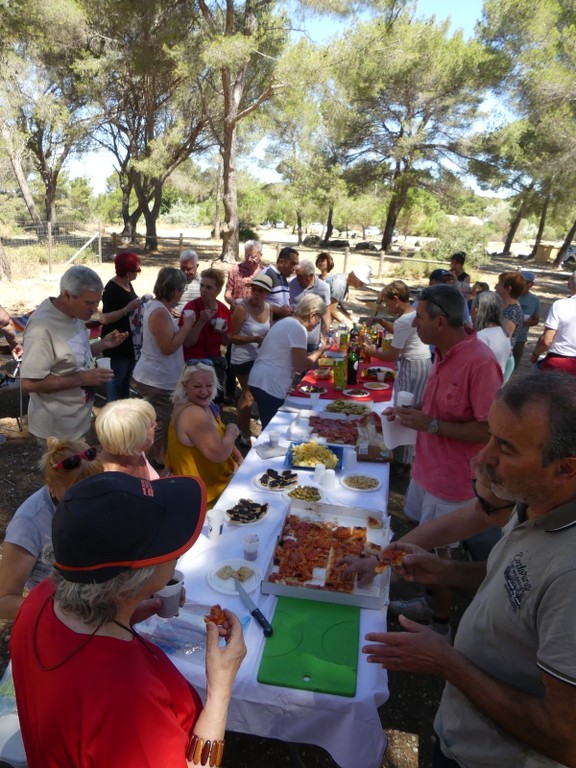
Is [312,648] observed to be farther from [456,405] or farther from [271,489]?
[456,405]

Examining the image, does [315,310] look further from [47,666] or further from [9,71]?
[9,71]

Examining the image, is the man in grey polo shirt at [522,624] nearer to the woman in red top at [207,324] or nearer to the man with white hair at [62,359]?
the man with white hair at [62,359]

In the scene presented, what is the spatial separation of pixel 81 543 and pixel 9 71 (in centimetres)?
1946

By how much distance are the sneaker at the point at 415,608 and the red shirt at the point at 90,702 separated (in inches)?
81.2

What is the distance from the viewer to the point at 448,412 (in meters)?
2.60

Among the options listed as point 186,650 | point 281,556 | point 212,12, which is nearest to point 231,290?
point 281,556

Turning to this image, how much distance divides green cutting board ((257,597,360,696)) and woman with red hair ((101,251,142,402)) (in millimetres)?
3443

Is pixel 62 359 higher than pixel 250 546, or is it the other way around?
pixel 62 359

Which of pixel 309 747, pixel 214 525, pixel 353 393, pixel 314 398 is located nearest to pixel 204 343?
pixel 314 398

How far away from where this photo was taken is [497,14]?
727 inches

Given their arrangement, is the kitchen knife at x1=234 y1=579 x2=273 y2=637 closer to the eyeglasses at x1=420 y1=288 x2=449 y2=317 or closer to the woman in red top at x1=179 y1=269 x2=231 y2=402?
the eyeglasses at x1=420 y1=288 x2=449 y2=317

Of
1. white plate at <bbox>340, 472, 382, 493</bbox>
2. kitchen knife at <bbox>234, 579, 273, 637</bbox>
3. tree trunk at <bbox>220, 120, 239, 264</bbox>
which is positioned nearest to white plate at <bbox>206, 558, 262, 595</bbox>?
kitchen knife at <bbox>234, 579, 273, 637</bbox>

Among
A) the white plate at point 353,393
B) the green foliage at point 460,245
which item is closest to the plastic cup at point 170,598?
the white plate at point 353,393

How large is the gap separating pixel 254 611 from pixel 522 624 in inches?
37.7
